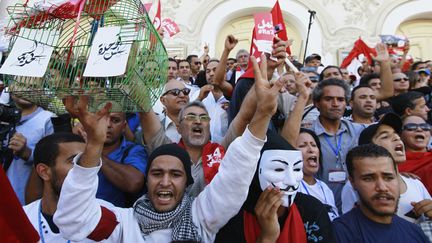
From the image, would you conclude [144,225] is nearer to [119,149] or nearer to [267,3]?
[119,149]

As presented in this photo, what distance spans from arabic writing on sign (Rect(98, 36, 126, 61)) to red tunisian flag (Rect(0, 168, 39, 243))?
58 centimetres

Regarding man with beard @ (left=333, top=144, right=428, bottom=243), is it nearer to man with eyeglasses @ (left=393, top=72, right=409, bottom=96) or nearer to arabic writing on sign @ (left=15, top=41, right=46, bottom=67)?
arabic writing on sign @ (left=15, top=41, right=46, bottom=67)

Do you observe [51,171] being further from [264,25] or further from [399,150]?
[399,150]

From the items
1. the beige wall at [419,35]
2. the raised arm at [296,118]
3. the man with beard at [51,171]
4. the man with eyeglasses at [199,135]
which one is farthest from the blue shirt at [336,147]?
the beige wall at [419,35]

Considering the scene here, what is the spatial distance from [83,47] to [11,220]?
78 centimetres

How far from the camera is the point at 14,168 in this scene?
3451 millimetres

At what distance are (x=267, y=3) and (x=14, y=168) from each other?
444 inches

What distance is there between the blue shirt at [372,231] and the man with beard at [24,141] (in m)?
2.14

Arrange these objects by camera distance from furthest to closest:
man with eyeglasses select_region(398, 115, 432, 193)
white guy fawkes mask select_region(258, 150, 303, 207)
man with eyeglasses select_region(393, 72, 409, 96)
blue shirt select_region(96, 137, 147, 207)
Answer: man with eyeglasses select_region(393, 72, 409, 96), man with eyeglasses select_region(398, 115, 432, 193), blue shirt select_region(96, 137, 147, 207), white guy fawkes mask select_region(258, 150, 303, 207)

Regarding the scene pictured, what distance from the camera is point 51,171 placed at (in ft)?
8.68

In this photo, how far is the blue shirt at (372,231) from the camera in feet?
8.02

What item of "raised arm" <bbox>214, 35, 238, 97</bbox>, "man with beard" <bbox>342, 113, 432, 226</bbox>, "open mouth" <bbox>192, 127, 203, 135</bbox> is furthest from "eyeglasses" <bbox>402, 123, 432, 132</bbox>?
"open mouth" <bbox>192, 127, 203, 135</bbox>

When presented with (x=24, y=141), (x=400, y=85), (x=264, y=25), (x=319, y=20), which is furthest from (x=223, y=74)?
(x=319, y=20)

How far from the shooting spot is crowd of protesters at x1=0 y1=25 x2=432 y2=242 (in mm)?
2166
